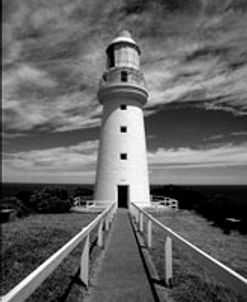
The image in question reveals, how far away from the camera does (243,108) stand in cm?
262

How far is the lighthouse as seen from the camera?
15.5m

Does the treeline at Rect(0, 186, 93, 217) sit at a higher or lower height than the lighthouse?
lower

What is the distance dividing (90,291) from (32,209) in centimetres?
1450

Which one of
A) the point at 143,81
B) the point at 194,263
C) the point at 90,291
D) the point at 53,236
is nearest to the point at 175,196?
the point at 143,81

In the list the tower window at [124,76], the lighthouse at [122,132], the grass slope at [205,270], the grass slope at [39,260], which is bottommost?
the grass slope at [39,260]

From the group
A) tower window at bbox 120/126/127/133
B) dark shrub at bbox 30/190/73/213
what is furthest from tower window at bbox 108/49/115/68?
dark shrub at bbox 30/190/73/213

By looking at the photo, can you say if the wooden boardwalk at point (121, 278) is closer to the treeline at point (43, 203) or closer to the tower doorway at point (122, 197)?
the tower doorway at point (122, 197)

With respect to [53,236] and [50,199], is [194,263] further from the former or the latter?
[50,199]

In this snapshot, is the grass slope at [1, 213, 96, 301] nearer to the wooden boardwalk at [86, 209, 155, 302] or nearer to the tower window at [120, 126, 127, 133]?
the wooden boardwalk at [86, 209, 155, 302]

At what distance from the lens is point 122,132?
1625 cm

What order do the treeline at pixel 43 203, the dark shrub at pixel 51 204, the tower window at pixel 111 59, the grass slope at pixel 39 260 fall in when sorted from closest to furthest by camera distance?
the grass slope at pixel 39 260 < the treeline at pixel 43 203 < the dark shrub at pixel 51 204 < the tower window at pixel 111 59

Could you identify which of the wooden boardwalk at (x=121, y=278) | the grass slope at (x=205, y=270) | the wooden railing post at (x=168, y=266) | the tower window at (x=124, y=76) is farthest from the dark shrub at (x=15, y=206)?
the wooden railing post at (x=168, y=266)

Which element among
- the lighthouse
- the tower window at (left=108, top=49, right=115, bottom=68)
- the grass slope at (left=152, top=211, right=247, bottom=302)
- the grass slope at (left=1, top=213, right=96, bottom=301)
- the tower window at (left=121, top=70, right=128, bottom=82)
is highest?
the tower window at (left=108, top=49, right=115, bottom=68)

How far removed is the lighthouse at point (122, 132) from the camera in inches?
611
